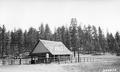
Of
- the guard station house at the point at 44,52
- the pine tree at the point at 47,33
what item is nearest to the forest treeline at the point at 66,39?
the pine tree at the point at 47,33

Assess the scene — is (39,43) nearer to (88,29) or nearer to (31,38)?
(31,38)

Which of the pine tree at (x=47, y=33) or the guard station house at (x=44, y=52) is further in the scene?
the pine tree at (x=47, y=33)

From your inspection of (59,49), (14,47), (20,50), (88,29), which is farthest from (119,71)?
(88,29)

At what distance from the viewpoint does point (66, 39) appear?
7394 cm

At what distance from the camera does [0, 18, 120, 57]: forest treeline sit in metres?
66.4

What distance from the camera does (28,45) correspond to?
74562mm

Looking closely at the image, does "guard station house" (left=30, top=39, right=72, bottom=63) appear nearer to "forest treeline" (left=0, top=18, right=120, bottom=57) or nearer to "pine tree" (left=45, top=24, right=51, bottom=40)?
"forest treeline" (left=0, top=18, right=120, bottom=57)

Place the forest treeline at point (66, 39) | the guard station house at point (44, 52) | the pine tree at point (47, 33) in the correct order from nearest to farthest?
the guard station house at point (44, 52) → the forest treeline at point (66, 39) → the pine tree at point (47, 33)

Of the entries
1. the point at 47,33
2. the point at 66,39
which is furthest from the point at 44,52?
the point at 47,33

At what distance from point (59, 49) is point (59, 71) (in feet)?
60.0

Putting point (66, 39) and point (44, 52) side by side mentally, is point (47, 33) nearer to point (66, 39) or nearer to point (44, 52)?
point (66, 39)

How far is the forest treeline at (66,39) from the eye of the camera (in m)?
66.4

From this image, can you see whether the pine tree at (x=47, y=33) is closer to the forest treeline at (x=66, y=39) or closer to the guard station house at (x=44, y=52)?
the forest treeline at (x=66, y=39)

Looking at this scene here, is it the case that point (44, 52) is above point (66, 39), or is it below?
below
